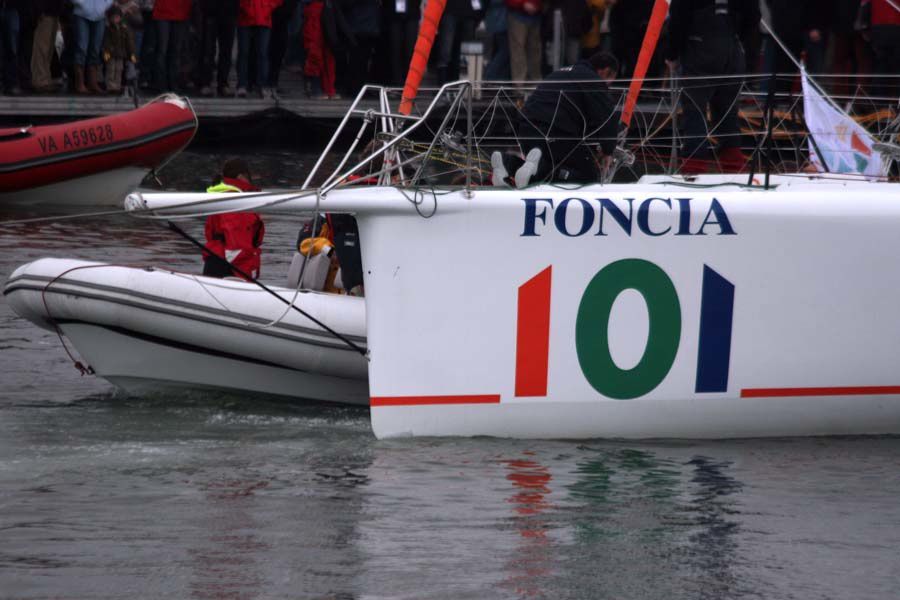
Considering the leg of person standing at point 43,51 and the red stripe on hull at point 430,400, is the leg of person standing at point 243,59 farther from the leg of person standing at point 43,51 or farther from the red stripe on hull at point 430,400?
the red stripe on hull at point 430,400

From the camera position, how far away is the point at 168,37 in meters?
18.3

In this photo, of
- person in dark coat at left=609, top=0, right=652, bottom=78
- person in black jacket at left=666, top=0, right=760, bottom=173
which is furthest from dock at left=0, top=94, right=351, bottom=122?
person in black jacket at left=666, top=0, right=760, bottom=173

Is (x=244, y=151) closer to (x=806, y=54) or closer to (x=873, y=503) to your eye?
(x=806, y=54)

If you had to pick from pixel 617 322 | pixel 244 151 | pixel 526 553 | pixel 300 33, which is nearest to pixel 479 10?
pixel 300 33

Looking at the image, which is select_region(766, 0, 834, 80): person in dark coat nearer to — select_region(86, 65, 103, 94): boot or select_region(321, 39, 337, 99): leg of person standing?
select_region(321, 39, 337, 99): leg of person standing

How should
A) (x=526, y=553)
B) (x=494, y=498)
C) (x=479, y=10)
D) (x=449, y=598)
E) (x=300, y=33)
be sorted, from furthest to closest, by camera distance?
(x=300, y=33)
(x=479, y=10)
(x=494, y=498)
(x=526, y=553)
(x=449, y=598)

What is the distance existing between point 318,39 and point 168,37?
1782 millimetres

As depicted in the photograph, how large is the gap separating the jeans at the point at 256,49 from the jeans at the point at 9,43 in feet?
8.32

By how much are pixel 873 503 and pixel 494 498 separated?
5.53 feet

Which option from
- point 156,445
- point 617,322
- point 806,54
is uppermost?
point 806,54

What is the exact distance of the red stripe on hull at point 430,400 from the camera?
304 inches

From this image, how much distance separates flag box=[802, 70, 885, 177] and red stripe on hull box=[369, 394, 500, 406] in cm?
274

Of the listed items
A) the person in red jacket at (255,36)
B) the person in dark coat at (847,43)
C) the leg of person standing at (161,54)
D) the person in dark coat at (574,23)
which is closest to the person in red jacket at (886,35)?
the person in dark coat at (847,43)

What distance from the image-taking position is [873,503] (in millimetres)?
7055
